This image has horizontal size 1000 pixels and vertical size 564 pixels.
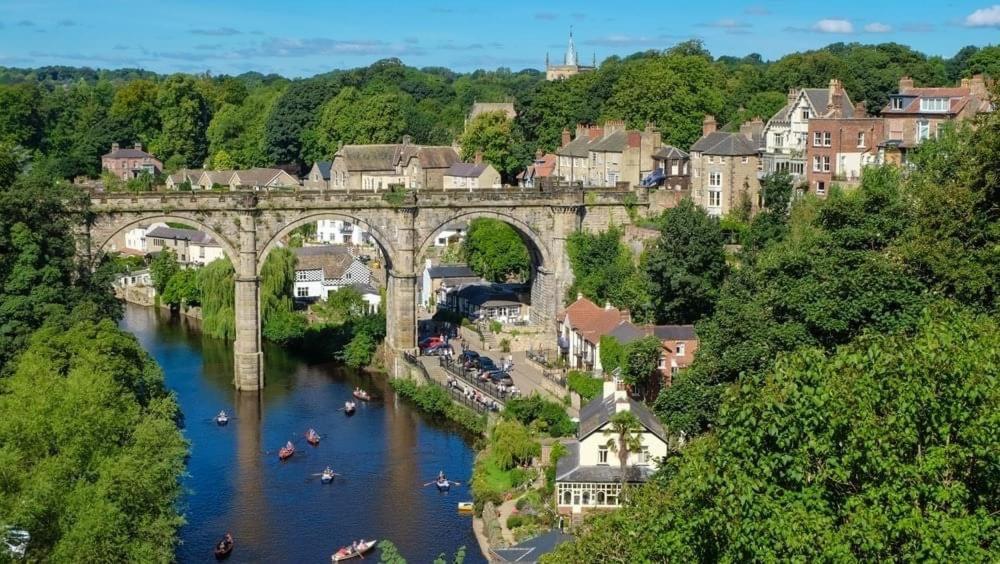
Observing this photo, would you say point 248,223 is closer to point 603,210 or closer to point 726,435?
point 603,210

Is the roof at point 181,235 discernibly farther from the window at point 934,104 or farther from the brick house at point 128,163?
the window at point 934,104

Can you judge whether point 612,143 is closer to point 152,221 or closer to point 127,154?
point 152,221

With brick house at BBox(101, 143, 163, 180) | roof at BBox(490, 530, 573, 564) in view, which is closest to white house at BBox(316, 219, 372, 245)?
brick house at BBox(101, 143, 163, 180)

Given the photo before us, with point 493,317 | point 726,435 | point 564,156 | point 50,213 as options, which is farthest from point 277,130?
point 726,435

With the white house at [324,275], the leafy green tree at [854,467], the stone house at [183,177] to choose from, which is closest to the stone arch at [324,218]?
the white house at [324,275]

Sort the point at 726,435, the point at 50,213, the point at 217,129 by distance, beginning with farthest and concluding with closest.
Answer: the point at 217,129, the point at 50,213, the point at 726,435

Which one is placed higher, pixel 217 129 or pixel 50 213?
pixel 217 129

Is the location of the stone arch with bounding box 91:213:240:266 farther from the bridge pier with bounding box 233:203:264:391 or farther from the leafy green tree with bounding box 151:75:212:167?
the leafy green tree with bounding box 151:75:212:167
